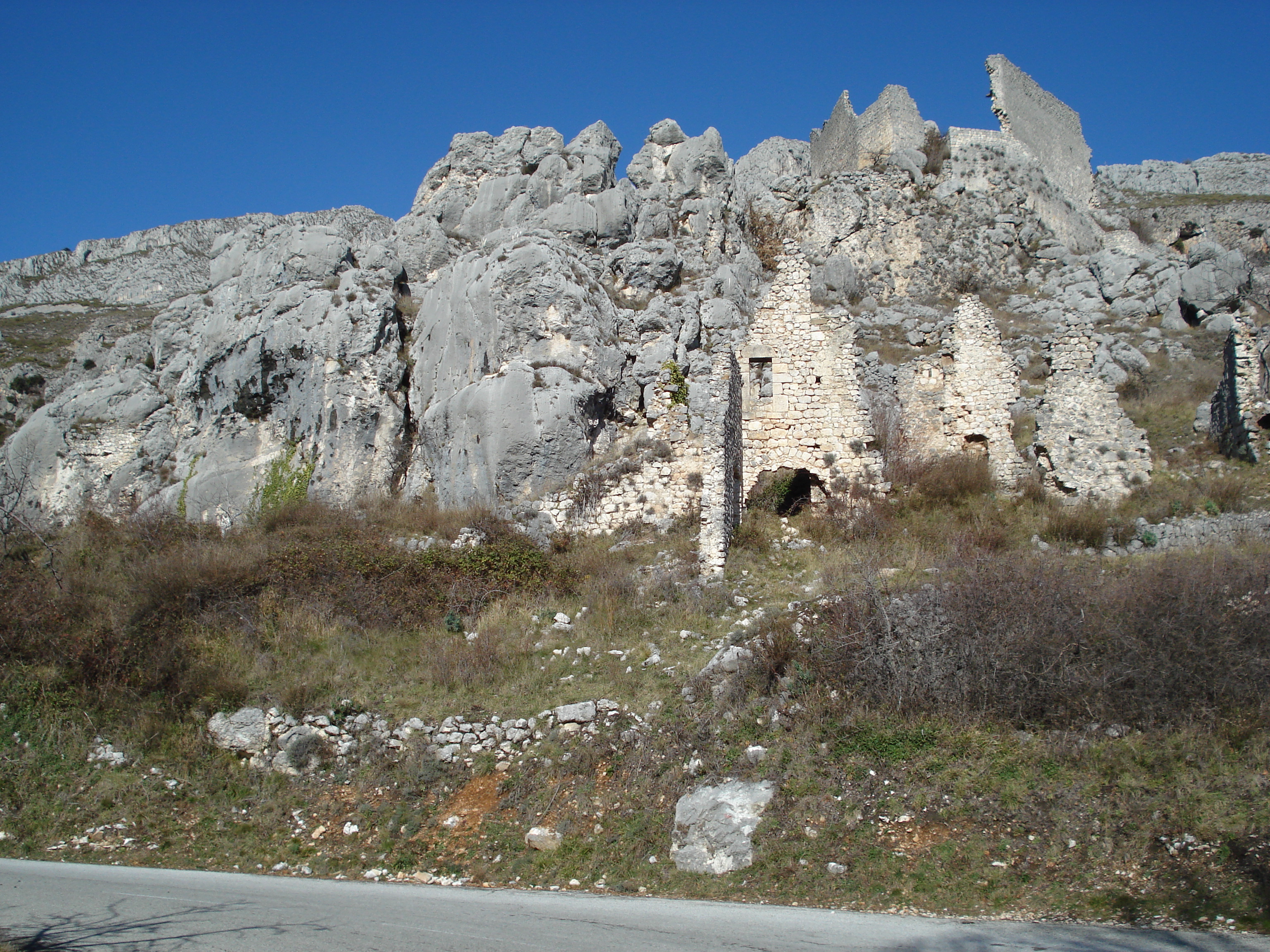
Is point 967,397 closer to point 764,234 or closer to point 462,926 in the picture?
point 462,926

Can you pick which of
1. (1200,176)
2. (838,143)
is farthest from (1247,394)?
(1200,176)

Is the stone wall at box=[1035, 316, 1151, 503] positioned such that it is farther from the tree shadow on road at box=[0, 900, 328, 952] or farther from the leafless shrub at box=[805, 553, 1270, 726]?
the tree shadow on road at box=[0, 900, 328, 952]

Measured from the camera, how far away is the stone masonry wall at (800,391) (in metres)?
14.3

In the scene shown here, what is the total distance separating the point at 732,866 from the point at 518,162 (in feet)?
80.1

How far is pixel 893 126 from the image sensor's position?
32781mm

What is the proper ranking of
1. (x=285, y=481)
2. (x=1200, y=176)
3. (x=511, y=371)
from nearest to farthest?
(x=511, y=371)
(x=285, y=481)
(x=1200, y=176)

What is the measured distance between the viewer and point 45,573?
39.6 ft

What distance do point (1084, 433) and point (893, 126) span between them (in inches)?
966

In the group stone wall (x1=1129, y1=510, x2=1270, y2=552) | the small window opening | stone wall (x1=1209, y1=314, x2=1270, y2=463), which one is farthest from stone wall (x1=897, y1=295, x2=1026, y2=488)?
stone wall (x1=1209, y1=314, x2=1270, y2=463)

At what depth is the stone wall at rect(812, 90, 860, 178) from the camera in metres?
34.2

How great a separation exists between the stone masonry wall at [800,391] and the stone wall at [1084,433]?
337 cm

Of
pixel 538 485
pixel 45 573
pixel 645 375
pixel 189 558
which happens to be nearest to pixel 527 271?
pixel 645 375

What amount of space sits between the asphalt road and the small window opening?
34.9 feet

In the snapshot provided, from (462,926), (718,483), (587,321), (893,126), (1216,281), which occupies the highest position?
(893,126)
